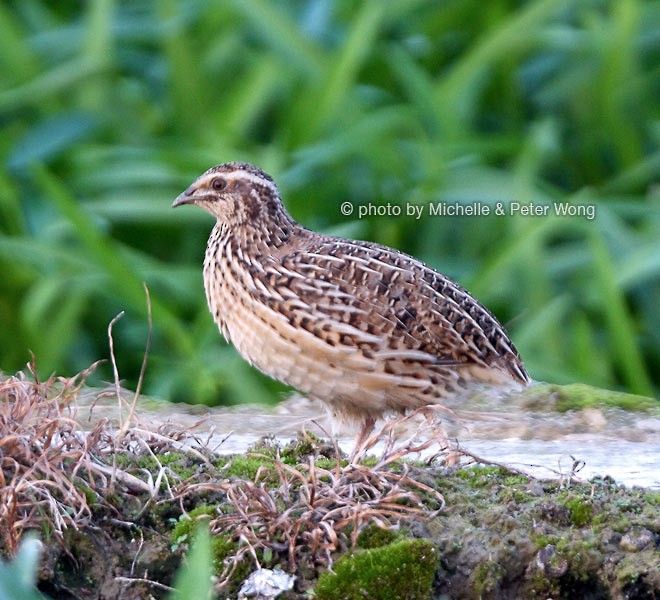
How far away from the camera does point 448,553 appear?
4.21 metres

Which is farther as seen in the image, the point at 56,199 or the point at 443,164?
the point at 443,164

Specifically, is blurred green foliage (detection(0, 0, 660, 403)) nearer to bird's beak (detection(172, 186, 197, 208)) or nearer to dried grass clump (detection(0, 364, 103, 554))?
bird's beak (detection(172, 186, 197, 208))

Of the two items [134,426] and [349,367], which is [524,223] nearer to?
[349,367]

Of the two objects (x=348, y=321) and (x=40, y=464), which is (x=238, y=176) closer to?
(x=348, y=321)

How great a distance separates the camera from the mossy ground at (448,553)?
4113 mm

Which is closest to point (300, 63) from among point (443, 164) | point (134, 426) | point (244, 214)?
point (443, 164)

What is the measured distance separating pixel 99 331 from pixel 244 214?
2517mm

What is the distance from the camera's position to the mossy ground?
4113 mm

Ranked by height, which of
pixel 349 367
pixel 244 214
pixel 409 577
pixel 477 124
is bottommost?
pixel 409 577

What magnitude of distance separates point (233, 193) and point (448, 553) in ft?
7.55

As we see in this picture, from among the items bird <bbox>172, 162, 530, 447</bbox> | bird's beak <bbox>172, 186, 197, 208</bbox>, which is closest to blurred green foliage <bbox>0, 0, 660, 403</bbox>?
bird's beak <bbox>172, 186, 197, 208</bbox>

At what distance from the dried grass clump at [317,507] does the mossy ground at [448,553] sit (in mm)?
34

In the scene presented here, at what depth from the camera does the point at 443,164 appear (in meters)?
8.91

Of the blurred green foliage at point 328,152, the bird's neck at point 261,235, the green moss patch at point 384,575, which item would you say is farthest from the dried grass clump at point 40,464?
the blurred green foliage at point 328,152
